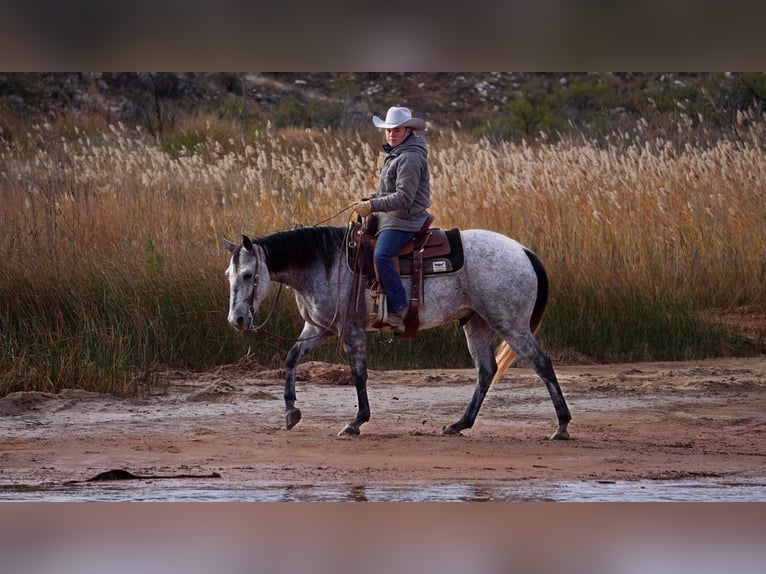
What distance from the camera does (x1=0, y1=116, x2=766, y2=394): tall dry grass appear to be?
45.1ft

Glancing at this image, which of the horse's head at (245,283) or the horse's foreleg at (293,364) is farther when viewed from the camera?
the horse's foreleg at (293,364)

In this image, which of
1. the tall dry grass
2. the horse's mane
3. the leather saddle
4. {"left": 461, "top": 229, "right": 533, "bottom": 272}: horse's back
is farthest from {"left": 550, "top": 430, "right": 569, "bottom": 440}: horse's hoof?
the tall dry grass

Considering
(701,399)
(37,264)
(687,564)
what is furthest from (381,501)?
(37,264)

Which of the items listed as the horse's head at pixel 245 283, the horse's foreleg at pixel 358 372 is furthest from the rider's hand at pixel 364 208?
the horse's foreleg at pixel 358 372

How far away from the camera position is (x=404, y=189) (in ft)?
34.3

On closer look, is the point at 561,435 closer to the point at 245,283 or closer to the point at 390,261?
the point at 390,261

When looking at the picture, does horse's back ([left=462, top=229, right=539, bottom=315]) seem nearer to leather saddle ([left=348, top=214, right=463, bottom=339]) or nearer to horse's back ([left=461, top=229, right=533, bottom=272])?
horse's back ([left=461, top=229, right=533, bottom=272])

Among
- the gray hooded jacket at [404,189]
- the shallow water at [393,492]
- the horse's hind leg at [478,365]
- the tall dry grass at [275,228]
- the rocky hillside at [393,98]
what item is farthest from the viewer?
the rocky hillside at [393,98]

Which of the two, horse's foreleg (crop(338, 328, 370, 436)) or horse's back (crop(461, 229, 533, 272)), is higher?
horse's back (crop(461, 229, 533, 272))

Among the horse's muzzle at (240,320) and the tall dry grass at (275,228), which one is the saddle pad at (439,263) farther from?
the tall dry grass at (275,228)

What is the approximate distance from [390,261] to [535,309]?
139cm

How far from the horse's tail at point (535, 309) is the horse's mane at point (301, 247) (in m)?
1.62

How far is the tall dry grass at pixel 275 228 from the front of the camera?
13.7m

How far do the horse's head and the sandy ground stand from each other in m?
1.07
